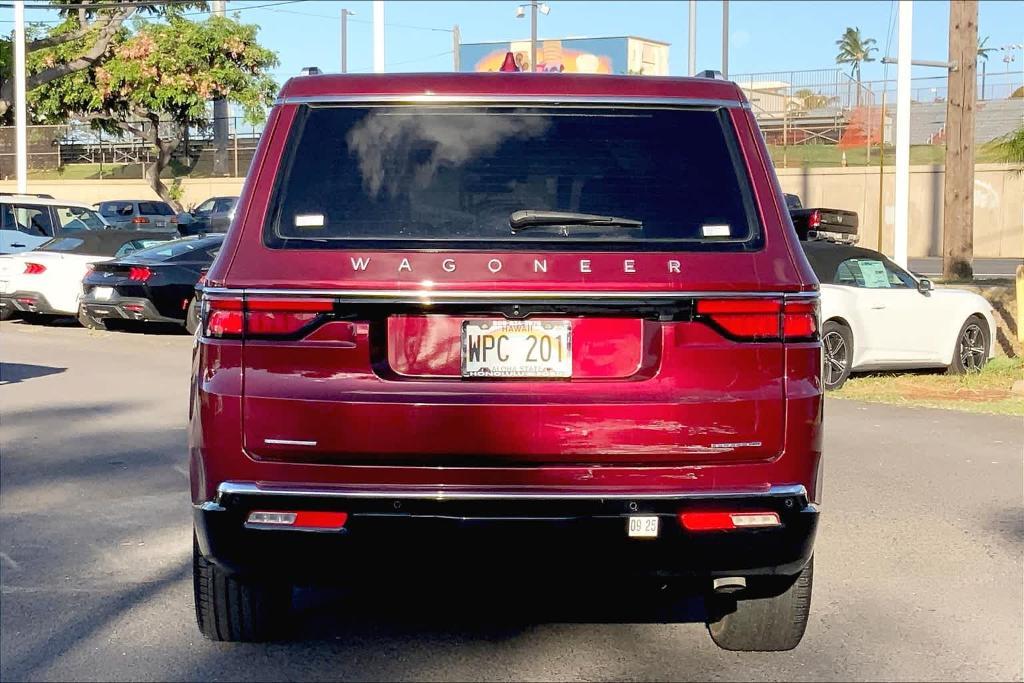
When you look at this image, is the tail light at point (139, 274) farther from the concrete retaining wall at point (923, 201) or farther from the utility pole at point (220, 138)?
the utility pole at point (220, 138)

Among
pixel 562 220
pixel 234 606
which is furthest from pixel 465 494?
pixel 234 606

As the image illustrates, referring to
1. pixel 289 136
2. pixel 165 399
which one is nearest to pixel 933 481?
pixel 289 136

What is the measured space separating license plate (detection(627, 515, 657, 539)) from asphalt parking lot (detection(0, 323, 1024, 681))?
0.37 meters

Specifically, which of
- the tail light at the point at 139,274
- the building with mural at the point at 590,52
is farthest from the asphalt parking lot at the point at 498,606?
the building with mural at the point at 590,52

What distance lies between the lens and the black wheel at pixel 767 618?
15.8ft

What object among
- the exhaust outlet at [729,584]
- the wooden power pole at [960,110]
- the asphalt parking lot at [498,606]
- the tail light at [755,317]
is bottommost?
the asphalt parking lot at [498,606]

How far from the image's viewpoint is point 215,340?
4270mm

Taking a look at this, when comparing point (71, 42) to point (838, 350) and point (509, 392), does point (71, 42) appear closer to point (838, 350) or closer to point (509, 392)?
point (838, 350)

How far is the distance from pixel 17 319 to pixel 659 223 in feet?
60.9

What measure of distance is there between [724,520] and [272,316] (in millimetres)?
1484

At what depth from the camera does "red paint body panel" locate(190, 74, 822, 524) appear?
4.18 meters

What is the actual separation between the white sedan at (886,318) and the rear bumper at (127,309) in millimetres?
8431

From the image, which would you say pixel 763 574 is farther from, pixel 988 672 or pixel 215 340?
pixel 215 340

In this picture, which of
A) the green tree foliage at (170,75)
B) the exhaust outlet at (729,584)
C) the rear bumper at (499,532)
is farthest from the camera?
the green tree foliage at (170,75)
